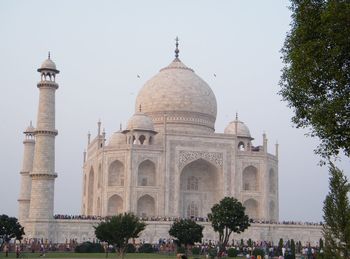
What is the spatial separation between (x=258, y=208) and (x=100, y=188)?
34.0 ft

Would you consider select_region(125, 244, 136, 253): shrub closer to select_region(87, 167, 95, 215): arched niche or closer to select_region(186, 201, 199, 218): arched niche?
select_region(186, 201, 199, 218): arched niche

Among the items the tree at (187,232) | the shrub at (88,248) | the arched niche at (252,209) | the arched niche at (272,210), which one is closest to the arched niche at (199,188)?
the arched niche at (252,209)

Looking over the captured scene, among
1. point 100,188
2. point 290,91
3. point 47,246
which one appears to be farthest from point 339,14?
point 100,188

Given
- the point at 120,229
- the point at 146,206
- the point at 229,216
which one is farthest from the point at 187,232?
the point at 146,206

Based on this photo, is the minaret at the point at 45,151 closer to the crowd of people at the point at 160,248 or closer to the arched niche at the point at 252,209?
the crowd of people at the point at 160,248

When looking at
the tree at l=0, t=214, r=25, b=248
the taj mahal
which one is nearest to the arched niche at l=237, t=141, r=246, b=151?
the taj mahal

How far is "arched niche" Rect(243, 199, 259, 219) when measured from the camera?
42188 millimetres

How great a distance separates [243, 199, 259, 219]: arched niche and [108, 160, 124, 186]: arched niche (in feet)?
27.7

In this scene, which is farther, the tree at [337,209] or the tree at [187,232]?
the tree at [187,232]

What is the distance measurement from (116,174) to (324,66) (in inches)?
1114

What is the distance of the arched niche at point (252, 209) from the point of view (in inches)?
1661

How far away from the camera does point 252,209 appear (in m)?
42.4

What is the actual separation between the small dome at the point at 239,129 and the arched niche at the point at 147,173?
265 inches

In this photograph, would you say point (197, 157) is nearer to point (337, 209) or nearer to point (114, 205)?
point (114, 205)
